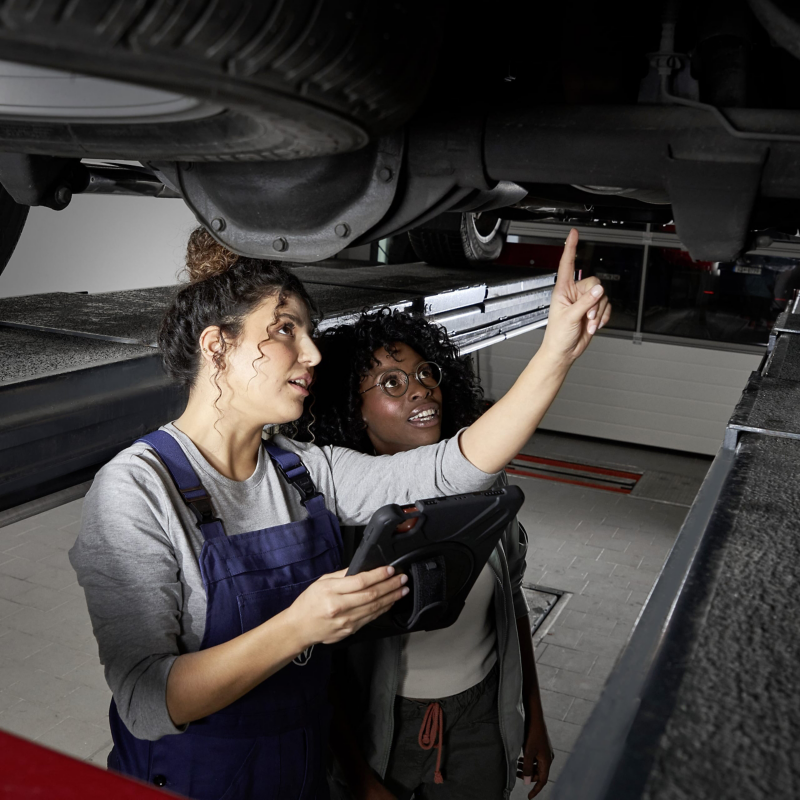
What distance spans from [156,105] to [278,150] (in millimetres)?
167

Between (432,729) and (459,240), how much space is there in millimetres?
2461

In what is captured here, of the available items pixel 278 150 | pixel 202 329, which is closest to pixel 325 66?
pixel 278 150

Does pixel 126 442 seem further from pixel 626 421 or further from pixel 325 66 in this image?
pixel 626 421

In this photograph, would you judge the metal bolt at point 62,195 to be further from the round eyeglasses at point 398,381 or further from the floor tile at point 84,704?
the floor tile at point 84,704

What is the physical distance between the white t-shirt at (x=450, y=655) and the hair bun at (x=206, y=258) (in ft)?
2.40

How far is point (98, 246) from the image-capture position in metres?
5.02

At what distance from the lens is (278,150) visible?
1.16 m

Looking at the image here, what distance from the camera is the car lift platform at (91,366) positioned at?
1.54 metres

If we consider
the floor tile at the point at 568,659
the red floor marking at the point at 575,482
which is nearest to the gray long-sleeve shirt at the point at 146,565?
the floor tile at the point at 568,659

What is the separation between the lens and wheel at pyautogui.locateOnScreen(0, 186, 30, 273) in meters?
2.20

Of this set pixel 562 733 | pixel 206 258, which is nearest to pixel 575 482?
pixel 562 733

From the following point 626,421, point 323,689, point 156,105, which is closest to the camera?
point 156,105

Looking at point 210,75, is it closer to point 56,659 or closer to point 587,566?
point 56,659

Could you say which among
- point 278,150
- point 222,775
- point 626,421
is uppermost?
point 278,150
